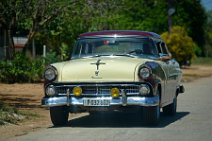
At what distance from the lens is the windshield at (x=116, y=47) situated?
44.5 ft

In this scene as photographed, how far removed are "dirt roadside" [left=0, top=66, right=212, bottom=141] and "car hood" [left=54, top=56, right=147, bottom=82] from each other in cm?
125

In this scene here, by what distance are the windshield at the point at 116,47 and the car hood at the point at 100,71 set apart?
3.33 feet

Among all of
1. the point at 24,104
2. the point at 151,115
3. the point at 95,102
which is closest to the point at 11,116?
the point at 95,102

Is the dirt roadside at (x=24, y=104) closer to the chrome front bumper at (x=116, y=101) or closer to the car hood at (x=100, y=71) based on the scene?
the chrome front bumper at (x=116, y=101)

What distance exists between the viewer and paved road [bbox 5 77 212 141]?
11.1 meters

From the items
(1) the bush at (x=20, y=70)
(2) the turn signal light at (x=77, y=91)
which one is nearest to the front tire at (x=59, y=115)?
(2) the turn signal light at (x=77, y=91)

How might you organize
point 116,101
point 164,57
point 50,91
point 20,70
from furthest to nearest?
1. point 20,70
2. point 164,57
3. point 50,91
4. point 116,101

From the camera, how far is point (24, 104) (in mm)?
17203

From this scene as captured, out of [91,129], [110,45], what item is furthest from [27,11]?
[91,129]

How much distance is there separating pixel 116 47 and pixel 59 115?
1938mm

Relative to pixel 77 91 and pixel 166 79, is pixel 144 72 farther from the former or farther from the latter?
pixel 166 79

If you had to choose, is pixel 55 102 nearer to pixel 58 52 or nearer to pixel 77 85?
pixel 77 85

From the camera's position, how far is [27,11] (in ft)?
79.9

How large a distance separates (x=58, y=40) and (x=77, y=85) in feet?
70.3
